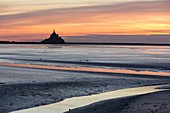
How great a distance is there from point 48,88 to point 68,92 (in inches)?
65.1

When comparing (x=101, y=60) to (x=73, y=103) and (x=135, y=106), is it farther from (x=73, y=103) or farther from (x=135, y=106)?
(x=135, y=106)

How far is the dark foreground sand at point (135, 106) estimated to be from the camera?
12041 millimetres

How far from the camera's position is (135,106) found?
1284cm

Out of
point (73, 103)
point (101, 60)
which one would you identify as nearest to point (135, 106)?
point (73, 103)

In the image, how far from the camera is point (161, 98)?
47.9 feet

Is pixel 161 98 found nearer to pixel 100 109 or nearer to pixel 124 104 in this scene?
pixel 124 104

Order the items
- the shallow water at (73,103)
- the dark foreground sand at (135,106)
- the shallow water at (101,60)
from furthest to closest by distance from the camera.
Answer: the shallow water at (101,60), the shallow water at (73,103), the dark foreground sand at (135,106)

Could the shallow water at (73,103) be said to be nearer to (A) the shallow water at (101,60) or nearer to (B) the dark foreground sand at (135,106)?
(B) the dark foreground sand at (135,106)

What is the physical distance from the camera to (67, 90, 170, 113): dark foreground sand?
474 inches

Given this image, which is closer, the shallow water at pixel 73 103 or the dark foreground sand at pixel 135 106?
the dark foreground sand at pixel 135 106

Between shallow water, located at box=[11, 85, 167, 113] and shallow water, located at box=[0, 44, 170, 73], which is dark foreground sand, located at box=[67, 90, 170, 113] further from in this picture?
shallow water, located at box=[0, 44, 170, 73]

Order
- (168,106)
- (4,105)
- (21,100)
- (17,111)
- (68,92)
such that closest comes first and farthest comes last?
1. (168,106)
2. (17,111)
3. (4,105)
4. (21,100)
5. (68,92)

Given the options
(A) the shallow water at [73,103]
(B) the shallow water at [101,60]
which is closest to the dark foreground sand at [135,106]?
(A) the shallow water at [73,103]

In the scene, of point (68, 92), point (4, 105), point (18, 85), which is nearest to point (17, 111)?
point (4, 105)
